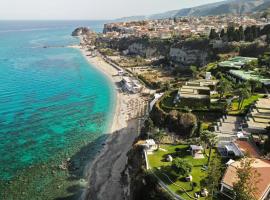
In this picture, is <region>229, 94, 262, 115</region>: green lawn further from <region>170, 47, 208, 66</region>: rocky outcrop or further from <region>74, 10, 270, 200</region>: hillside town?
<region>170, 47, 208, 66</region>: rocky outcrop

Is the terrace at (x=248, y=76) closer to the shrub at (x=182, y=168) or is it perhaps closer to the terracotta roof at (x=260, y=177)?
the terracotta roof at (x=260, y=177)

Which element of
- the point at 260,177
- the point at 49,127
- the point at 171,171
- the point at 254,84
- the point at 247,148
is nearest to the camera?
the point at 260,177

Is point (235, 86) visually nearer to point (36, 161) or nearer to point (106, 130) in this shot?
point (106, 130)

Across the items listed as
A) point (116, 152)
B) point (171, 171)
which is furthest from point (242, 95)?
point (116, 152)

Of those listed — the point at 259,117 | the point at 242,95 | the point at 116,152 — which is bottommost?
the point at 116,152

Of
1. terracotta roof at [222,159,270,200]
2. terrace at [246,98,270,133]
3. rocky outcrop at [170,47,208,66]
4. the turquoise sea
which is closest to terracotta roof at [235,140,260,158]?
terracotta roof at [222,159,270,200]

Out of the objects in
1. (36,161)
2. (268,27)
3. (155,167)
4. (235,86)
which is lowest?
(36,161)

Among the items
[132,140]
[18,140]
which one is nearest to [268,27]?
Answer: [132,140]

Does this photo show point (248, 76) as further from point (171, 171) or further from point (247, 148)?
point (171, 171)

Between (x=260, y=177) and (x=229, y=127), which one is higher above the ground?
(x=260, y=177)
